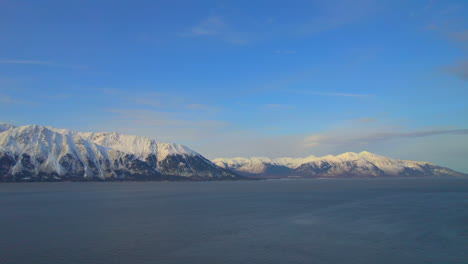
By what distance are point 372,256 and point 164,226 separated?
134 ft

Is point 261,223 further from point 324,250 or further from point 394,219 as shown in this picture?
point 394,219

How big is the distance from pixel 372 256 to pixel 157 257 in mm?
29196

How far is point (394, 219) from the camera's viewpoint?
80.2 meters

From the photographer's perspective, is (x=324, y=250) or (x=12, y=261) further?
(x=324, y=250)

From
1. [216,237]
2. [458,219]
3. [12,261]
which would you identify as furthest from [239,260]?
[458,219]

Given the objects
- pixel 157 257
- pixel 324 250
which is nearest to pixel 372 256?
pixel 324 250

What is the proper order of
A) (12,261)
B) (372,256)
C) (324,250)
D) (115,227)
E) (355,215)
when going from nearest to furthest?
(12,261)
(372,256)
(324,250)
(115,227)
(355,215)

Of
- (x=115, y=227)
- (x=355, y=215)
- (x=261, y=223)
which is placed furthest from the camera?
(x=355, y=215)

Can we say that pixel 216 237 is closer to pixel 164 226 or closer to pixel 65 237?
pixel 164 226

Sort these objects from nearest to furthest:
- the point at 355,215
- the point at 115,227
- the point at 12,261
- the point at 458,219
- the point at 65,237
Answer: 1. the point at 12,261
2. the point at 65,237
3. the point at 115,227
4. the point at 458,219
5. the point at 355,215

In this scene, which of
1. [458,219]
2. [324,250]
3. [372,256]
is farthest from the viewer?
[458,219]

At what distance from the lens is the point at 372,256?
Answer: 4672 cm

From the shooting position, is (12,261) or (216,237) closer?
(12,261)

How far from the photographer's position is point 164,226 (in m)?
70.3
